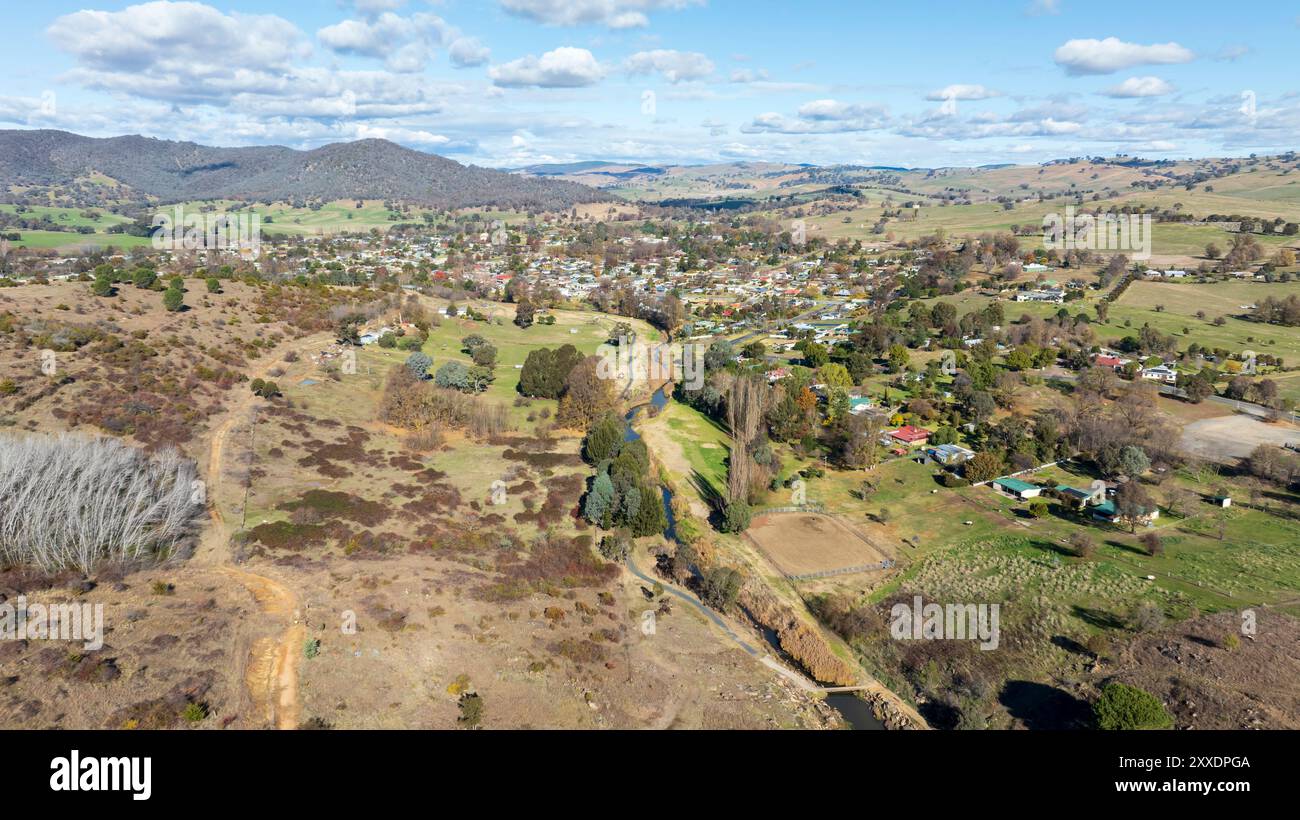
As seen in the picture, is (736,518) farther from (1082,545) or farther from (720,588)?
(1082,545)

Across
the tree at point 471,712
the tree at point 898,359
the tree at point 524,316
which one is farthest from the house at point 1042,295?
the tree at point 471,712

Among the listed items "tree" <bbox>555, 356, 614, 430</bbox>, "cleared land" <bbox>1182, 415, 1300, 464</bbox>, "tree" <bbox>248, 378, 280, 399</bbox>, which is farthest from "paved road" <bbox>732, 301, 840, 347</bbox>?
"tree" <bbox>248, 378, 280, 399</bbox>

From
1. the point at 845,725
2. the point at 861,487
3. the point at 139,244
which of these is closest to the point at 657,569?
the point at 845,725

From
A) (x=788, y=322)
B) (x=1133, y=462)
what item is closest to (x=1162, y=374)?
(x=1133, y=462)

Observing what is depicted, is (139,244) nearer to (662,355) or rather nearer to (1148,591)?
(662,355)

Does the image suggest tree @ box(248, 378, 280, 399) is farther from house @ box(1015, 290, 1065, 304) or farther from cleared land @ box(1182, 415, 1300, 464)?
house @ box(1015, 290, 1065, 304)

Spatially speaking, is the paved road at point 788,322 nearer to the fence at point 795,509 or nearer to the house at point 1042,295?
the house at point 1042,295

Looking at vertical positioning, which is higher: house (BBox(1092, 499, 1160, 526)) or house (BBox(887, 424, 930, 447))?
house (BBox(887, 424, 930, 447))

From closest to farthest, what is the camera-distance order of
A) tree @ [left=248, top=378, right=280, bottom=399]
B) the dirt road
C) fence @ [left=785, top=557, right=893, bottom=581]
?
the dirt road
fence @ [left=785, top=557, right=893, bottom=581]
tree @ [left=248, top=378, right=280, bottom=399]
